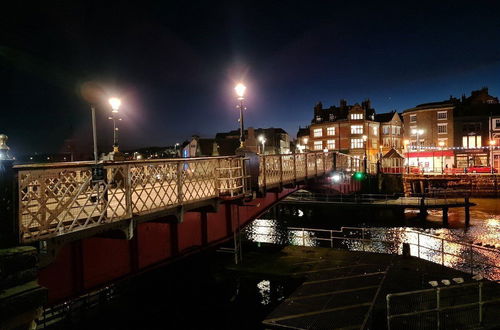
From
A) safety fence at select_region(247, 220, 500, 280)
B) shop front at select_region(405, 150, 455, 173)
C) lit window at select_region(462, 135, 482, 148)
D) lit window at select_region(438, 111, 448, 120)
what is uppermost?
lit window at select_region(438, 111, 448, 120)

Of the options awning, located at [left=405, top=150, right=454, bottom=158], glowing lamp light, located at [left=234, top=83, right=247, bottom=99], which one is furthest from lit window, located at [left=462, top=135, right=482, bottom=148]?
glowing lamp light, located at [left=234, top=83, right=247, bottom=99]

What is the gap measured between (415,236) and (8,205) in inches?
1369

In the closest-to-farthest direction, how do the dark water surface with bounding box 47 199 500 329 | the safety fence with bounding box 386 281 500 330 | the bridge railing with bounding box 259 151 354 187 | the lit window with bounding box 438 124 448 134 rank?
the safety fence with bounding box 386 281 500 330 → the dark water surface with bounding box 47 199 500 329 → the bridge railing with bounding box 259 151 354 187 → the lit window with bounding box 438 124 448 134

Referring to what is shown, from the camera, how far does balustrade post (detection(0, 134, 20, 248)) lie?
19.5ft

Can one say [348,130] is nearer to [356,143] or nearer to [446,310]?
[356,143]

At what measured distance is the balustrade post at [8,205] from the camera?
5.94 m

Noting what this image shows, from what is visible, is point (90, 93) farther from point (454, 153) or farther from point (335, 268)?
point (454, 153)

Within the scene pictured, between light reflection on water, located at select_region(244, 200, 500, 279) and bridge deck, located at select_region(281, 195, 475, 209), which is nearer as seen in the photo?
light reflection on water, located at select_region(244, 200, 500, 279)

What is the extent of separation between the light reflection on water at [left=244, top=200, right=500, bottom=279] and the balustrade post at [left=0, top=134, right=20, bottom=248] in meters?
18.7

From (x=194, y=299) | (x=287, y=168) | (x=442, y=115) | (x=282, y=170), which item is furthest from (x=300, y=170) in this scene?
(x=442, y=115)

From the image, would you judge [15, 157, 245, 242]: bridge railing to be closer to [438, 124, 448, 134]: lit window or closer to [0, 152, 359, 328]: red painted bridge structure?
[0, 152, 359, 328]: red painted bridge structure

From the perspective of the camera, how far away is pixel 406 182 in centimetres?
5631

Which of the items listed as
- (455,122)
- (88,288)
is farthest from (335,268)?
(455,122)

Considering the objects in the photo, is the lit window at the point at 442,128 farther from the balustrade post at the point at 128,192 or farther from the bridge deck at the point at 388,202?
the balustrade post at the point at 128,192
